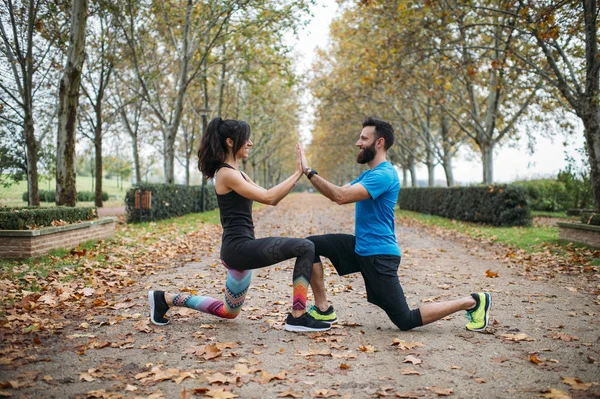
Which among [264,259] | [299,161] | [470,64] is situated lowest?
[264,259]

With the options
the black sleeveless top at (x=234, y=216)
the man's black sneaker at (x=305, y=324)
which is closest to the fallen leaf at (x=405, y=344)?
the man's black sneaker at (x=305, y=324)

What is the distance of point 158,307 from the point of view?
186 inches

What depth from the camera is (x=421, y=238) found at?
13.5 metres

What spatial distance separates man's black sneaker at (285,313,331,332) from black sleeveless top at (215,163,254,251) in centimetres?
90

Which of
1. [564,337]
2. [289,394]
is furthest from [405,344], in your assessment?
[564,337]

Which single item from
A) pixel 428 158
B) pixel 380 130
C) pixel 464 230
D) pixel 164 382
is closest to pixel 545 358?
pixel 380 130

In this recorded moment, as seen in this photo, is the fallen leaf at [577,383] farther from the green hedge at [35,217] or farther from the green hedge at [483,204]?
the green hedge at [483,204]

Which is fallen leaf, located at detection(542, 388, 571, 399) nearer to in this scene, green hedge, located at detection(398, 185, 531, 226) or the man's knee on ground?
the man's knee on ground

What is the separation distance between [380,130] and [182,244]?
7.88 metres

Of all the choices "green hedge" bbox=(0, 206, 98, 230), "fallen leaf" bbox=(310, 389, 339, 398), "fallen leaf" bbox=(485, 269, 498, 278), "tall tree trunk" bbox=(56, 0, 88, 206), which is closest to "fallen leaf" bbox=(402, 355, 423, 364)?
"fallen leaf" bbox=(310, 389, 339, 398)

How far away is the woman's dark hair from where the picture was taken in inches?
172

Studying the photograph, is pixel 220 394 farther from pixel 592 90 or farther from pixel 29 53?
pixel 29 53

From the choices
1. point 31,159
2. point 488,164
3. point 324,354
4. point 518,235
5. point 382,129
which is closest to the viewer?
point 324,354

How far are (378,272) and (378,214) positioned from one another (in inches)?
21.6
